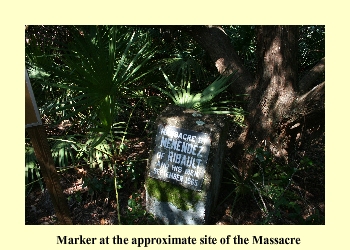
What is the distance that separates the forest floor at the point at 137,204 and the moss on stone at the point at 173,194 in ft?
0.81

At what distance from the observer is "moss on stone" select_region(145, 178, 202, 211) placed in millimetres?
3146

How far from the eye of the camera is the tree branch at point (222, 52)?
13.0ft

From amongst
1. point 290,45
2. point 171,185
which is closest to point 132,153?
point 171,185

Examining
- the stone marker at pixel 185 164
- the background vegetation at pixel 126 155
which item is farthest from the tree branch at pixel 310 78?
the stone marker at pixel 185 164

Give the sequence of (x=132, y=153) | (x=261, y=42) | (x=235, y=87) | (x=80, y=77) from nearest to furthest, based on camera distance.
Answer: (x=80, y=77), (x=261, y=42), (x=235, y=87), (x=132, y=153)

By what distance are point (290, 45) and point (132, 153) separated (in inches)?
88.5

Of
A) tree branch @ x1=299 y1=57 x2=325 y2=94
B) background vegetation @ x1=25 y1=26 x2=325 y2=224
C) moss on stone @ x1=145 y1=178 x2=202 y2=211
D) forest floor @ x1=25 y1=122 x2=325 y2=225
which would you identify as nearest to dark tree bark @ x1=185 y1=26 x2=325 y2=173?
tree branch @ x1=299 y1=57 x2=325 y2=94

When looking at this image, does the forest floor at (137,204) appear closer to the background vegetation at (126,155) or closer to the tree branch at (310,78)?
the background vegetation at (126,155)

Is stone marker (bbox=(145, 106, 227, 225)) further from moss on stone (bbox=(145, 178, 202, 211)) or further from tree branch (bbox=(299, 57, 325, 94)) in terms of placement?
tree branch (bbox=(299, 57, 325, 94))

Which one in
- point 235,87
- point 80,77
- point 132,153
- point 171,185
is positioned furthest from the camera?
point 132,153

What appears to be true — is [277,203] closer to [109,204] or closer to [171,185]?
[171,185]

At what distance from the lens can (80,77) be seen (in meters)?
2.90

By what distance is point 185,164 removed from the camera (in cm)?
310

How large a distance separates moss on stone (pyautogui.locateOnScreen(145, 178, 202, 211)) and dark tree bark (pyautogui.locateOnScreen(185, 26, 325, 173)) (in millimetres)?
882
